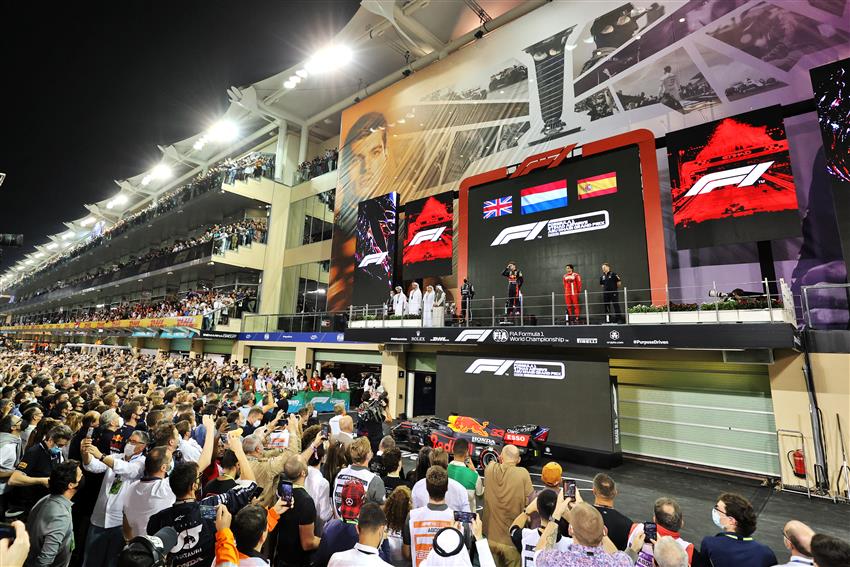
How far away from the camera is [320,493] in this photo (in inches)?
153

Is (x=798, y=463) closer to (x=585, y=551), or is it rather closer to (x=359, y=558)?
(x=585, y=551)

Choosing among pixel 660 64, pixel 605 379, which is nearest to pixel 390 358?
pixel 605 379

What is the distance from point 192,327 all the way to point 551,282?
21902 millimetres

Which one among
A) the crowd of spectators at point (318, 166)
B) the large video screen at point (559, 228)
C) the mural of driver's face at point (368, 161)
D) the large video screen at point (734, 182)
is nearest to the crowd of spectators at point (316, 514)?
the large video screen at point (559, 228)

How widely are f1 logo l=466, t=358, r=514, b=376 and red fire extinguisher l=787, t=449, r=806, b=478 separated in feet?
22.6

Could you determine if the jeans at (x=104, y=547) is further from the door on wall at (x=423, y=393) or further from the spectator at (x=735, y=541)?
the door on wall at (x=423, y=393)

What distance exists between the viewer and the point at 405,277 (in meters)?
Result: 19.3

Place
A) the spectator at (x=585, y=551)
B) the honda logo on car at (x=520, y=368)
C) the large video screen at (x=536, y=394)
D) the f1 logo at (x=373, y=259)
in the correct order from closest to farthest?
the spectator at (x=585, y=551) < the large video screen at (x=536, y=394) < the honda logo on car at (x=520, y=368) < the f1 logo at (x=373, y=259)

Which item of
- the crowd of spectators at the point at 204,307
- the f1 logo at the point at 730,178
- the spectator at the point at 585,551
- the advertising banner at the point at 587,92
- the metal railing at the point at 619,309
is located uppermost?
the advertising banner at the point at 587,92

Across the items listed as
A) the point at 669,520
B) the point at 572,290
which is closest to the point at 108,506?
the point at 669,520

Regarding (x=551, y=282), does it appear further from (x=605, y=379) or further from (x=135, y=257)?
(x=135, y=257)

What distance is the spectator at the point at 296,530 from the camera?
3.24 m

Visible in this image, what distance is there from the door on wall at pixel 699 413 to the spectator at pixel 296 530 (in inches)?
459

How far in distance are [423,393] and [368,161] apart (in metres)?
14.2
